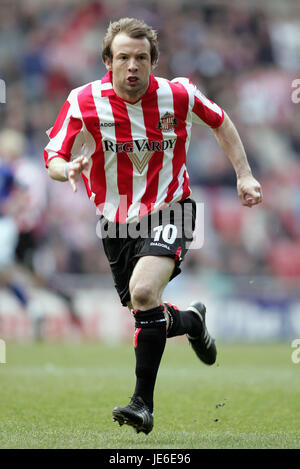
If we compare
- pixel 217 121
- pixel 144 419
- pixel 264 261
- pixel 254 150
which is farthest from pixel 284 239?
pixel 144 419

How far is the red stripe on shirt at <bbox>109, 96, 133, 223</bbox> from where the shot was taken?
4812mm

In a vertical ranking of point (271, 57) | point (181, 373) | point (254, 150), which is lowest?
point (181, 373)

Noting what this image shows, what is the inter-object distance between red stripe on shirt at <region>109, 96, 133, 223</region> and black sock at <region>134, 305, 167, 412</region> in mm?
667

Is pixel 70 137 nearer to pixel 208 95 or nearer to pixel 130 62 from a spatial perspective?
pixel 130 62

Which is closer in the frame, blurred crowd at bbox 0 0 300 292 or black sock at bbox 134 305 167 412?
black sock at bbox 134 305 167 412

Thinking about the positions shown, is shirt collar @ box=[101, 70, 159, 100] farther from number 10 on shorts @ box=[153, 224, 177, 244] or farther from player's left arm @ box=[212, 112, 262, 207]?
number 10 on shorts @ box=[153, 224, 177, 244]

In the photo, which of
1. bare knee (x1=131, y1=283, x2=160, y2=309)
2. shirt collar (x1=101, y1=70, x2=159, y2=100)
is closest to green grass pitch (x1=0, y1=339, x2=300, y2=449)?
bare knee (x1=131, y1=283, x2=160, y2=309)

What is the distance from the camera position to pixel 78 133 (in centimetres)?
Answer: 474

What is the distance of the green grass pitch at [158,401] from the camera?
4242 millimetres

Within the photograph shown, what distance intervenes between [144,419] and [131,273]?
107 cm

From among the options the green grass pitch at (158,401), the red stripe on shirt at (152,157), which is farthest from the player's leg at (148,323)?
the red stripe on shirt at (152,157)
